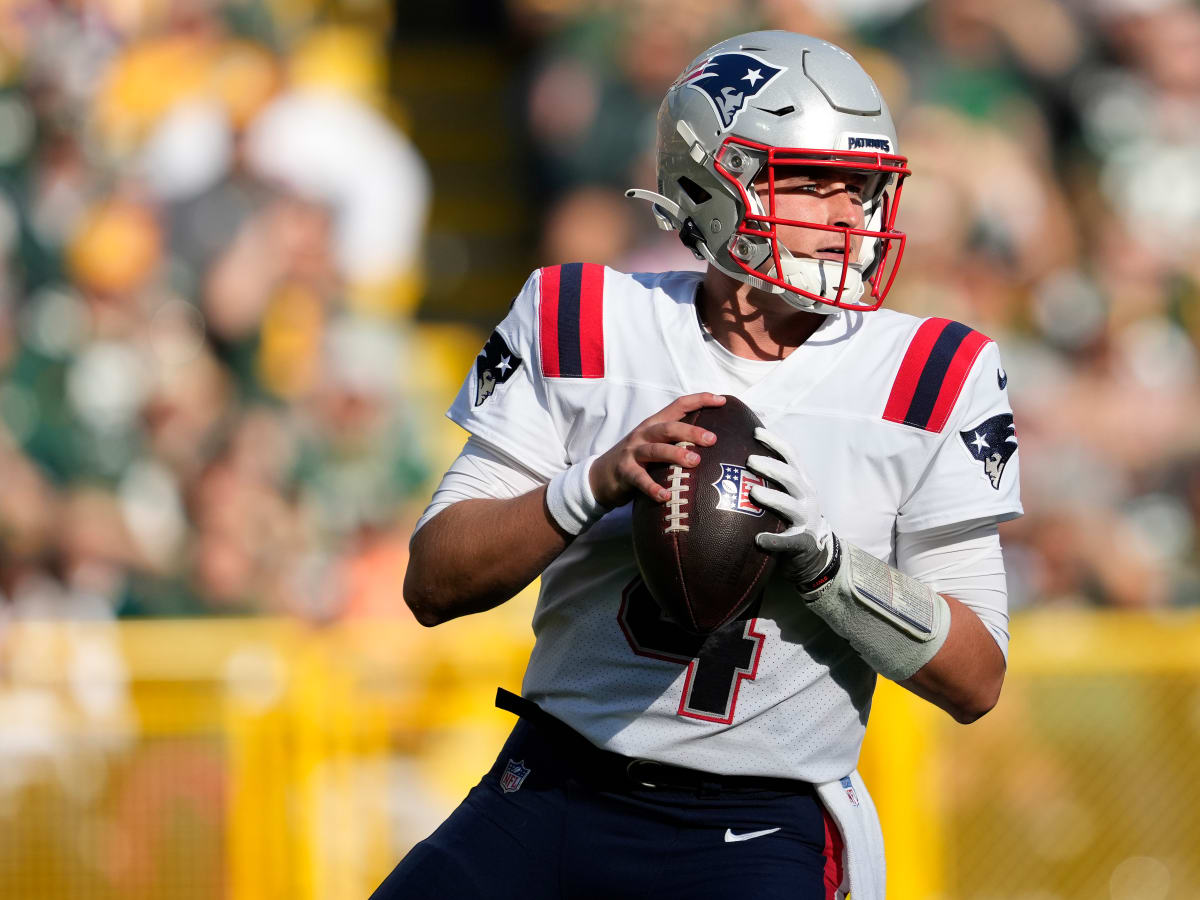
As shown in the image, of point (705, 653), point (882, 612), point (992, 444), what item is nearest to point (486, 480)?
point (705, 653)

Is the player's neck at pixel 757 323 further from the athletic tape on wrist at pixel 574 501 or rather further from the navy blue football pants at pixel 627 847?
the navy blue football pants at pixel 627 847

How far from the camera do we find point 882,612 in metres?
2.26

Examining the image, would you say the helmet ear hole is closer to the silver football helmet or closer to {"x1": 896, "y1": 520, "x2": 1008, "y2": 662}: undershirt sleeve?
the silver football helmet

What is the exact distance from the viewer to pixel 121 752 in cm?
480

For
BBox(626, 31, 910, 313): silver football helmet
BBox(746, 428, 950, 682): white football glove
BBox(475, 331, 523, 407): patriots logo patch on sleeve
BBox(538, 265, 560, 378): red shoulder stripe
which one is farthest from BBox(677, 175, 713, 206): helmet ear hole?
BBox(746, 428, 950, 682): white football glove

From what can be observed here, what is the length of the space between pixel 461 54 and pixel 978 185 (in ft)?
11.1

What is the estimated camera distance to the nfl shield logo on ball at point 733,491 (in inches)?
86.2

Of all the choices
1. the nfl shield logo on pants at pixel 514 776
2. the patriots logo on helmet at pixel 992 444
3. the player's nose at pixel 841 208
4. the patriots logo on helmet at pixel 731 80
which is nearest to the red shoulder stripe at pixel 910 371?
the patriots logo on helmet at pixel 992 444

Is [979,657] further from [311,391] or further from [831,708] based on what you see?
[311,391]

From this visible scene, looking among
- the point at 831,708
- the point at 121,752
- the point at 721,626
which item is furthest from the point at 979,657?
the point at 121,752

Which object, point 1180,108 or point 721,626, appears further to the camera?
point 1180,108

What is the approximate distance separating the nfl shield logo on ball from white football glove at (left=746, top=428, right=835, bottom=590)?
1 cm

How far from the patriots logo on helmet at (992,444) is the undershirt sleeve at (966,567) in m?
0.09

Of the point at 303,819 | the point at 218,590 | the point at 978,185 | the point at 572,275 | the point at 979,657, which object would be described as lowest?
the point at 303,819
